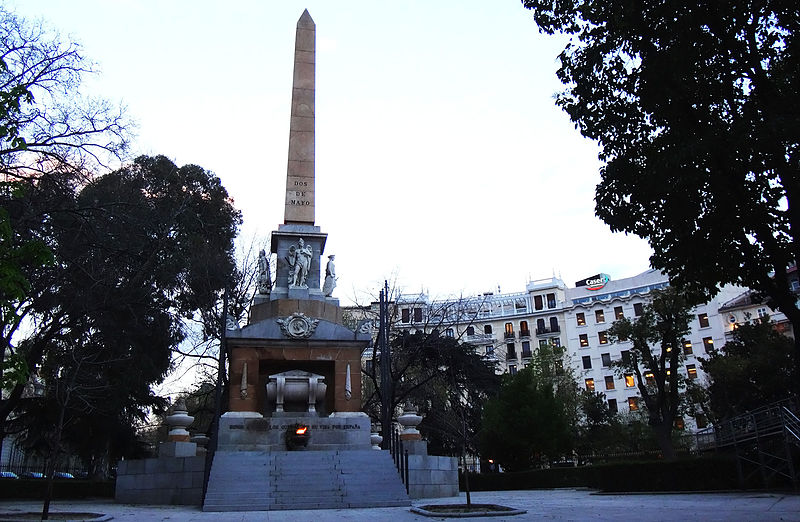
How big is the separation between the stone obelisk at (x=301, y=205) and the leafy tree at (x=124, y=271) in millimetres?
3084

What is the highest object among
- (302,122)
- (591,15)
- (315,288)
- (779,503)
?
(302,122)

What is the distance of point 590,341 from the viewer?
2729 inches

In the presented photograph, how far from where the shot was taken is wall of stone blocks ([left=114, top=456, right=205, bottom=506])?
16734 mm

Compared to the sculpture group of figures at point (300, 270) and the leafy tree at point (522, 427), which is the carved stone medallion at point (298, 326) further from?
the leafy tree at point (522, 427)

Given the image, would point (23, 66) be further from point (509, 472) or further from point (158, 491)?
point (509, 472)

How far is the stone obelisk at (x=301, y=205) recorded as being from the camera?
20.9 m

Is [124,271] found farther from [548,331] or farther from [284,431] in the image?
[548,331]

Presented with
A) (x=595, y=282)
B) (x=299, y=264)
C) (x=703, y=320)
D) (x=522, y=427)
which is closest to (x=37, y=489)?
(x=299, y=264)

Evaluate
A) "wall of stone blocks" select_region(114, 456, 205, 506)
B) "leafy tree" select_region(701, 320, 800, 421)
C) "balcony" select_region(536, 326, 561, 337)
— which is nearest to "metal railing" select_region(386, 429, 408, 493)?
→ "wall of stone blocks" select_region(114, 456, 205, 506)

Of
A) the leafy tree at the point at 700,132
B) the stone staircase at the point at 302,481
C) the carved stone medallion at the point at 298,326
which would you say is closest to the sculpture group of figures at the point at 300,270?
the carved stone medallion at the point at 298,326

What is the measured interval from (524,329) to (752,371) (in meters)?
40.7

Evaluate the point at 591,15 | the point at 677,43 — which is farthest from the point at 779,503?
the point at 591,15

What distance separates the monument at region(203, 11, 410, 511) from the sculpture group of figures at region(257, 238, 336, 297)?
34 millimetres

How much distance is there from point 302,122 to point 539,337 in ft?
184
